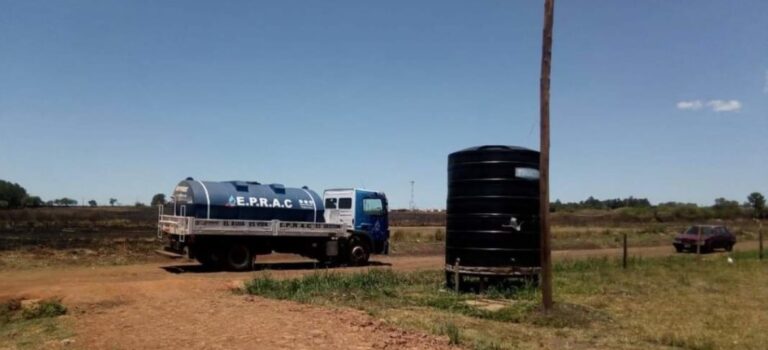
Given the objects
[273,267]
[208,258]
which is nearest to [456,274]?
[208,258]

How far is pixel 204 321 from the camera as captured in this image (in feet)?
33.6

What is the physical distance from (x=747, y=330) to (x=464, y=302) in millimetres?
5017

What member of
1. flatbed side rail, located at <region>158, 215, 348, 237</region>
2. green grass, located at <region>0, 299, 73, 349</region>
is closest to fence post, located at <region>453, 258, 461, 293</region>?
green grass, located at <region>0, 299, 73, 349</region>

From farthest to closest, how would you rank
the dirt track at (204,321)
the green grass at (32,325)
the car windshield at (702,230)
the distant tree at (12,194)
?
the distant tree at (12,194) < the car windshield at (702,230) < the green grass at (32,325) < the dirt track at (204,321)

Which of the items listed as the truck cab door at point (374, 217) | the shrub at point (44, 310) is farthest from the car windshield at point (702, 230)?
the shrub at point (44, 310)

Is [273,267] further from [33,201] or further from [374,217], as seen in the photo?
[33,201]

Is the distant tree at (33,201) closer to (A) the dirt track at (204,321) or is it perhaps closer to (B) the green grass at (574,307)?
(A) the dirt track at (204,321)

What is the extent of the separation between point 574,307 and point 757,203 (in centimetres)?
12902

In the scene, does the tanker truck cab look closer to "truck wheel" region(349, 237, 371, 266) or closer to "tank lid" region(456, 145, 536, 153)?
"truck wheel" region(349, 237, 371, 266)

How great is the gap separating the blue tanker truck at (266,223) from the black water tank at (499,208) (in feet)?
29.4

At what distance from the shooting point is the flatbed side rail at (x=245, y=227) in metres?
20.9

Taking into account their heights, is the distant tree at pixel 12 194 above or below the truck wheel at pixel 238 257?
above

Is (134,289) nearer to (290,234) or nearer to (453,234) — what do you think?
(453,234)

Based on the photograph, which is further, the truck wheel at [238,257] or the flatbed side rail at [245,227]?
the truck wheel at [238,257]
